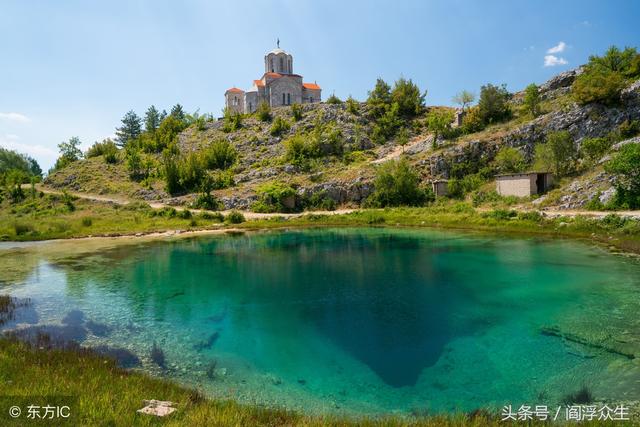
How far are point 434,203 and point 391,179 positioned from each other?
6.27m

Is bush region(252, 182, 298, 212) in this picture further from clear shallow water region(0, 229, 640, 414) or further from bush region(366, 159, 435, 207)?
clear shallow water region(0, 229, 640, 414)

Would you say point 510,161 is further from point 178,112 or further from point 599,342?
point 178,112

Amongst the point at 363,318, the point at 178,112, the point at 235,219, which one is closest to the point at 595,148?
the point at 363,318

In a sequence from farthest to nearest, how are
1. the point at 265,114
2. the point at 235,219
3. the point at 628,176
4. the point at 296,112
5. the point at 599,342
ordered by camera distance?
the point at 265,114, the point at 296,112, the point at 235,219, the point at 628,176, the point at 599,342

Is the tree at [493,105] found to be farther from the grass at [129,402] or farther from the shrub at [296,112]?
the grass at [129,402]

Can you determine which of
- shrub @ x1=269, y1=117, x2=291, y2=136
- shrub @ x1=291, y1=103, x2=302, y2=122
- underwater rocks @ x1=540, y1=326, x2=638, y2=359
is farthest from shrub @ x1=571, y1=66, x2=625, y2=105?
shrub @ x1=291, y1=103, x2=302, y2=122

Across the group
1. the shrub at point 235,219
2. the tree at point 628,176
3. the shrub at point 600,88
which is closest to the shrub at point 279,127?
the shrub at point 235,219

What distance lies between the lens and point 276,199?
2058 inches

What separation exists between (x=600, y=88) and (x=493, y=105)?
49.2 feet

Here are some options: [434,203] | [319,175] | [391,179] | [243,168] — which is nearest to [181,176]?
[243,168]

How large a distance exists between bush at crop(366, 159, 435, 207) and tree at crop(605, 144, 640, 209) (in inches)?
799

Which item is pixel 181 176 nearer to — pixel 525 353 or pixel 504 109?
pixel 504 109

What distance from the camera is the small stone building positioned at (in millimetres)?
40125

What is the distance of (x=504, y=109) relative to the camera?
59312 mm
